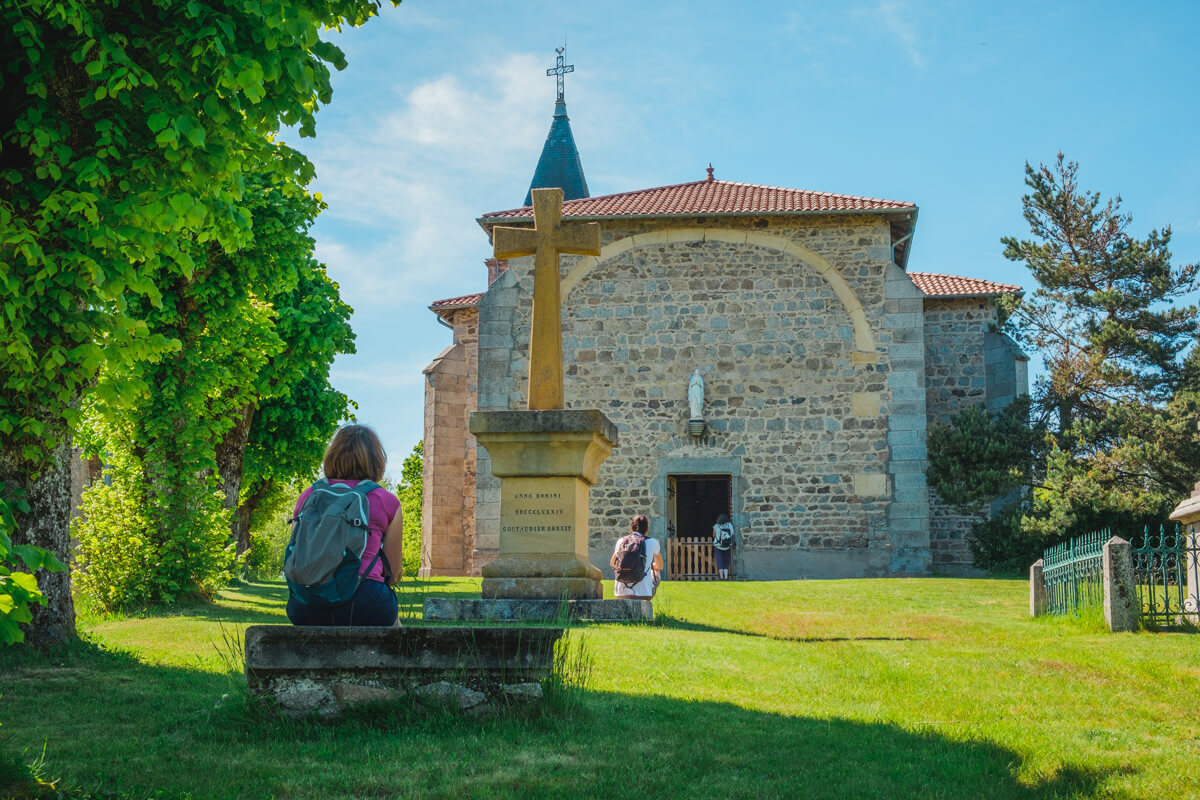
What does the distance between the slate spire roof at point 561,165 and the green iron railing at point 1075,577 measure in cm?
2302

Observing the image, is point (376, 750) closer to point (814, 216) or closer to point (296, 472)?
point (814, 216)

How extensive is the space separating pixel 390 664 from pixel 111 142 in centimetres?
341

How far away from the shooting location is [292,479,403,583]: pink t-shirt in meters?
4.86

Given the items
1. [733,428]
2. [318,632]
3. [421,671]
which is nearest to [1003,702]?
[421,671]

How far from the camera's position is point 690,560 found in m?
19.6

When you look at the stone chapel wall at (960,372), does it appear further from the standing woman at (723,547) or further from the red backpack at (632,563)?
the red backpack at (632,563)

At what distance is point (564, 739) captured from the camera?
4613 millimetres

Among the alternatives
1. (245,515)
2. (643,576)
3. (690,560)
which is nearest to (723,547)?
(690,560)

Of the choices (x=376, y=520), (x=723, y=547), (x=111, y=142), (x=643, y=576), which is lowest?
(x=643, y=576)

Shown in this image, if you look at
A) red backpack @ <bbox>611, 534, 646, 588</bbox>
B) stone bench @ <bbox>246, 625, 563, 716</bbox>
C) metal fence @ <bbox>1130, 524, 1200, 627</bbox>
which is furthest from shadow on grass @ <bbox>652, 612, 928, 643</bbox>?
stone bench @ <bbox>246, 625, 563, 716</bbox>

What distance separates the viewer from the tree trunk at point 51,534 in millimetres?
7113

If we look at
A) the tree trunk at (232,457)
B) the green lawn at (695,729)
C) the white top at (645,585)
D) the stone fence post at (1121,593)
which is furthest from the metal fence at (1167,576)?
the tree trunk at (232,457)

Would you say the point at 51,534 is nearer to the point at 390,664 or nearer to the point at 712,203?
the point at 390,664

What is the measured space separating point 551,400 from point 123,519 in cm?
557
